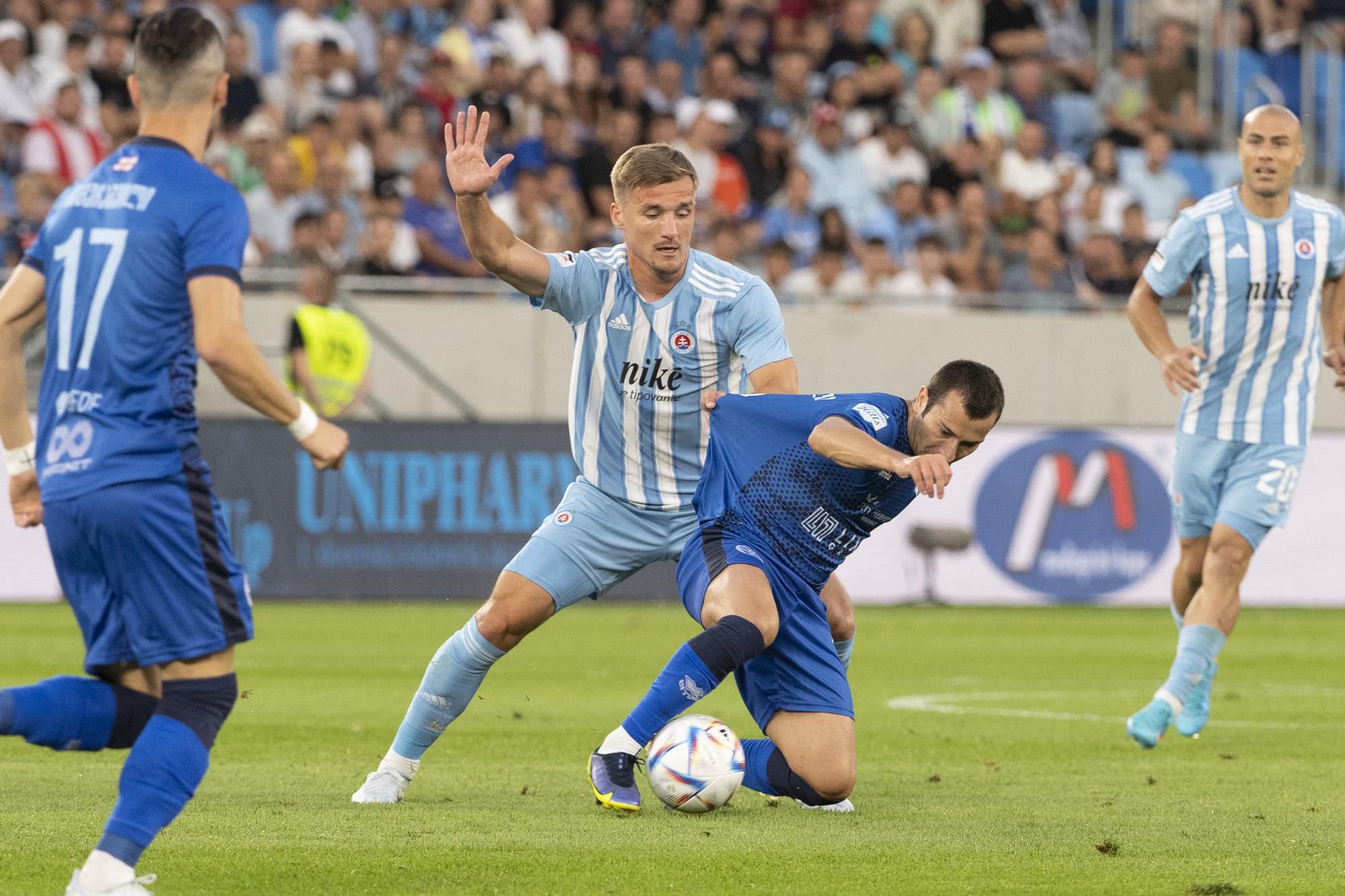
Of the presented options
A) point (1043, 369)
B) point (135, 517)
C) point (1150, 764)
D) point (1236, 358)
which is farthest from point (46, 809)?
point (1043, 369)

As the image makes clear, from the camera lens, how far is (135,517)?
4645 mm

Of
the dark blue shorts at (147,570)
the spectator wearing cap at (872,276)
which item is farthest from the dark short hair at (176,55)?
A: the spectator wearing cap at (872,276)

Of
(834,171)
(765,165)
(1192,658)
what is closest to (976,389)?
(1192,658)

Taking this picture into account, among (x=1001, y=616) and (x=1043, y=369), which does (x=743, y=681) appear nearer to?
(x=1001, y=616)

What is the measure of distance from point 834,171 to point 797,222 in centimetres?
104

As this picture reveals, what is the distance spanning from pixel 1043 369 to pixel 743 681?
12633 millimetres

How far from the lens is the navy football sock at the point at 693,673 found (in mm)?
6297

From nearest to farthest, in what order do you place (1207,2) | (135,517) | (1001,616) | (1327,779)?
(135,517) < (1327,779) < (1001,616) < (1207,2)

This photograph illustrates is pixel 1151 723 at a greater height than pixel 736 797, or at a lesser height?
lesser

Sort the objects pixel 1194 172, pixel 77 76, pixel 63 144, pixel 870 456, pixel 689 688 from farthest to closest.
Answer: pixel 1194 172
pixel 77 76
pixel 63 144
pixel 689 688
pixel 870 456

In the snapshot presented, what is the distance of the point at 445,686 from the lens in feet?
22.1

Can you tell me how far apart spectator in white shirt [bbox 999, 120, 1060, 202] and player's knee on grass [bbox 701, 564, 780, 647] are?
48.1 feet

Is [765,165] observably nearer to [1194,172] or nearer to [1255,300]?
[1194,172]

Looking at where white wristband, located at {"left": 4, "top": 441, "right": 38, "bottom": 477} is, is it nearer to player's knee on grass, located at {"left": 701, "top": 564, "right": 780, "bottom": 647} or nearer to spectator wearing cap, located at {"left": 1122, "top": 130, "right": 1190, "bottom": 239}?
player's knee on grass, located at {"left": 701, "top": 564, "right": 780, "bottom": 647}
